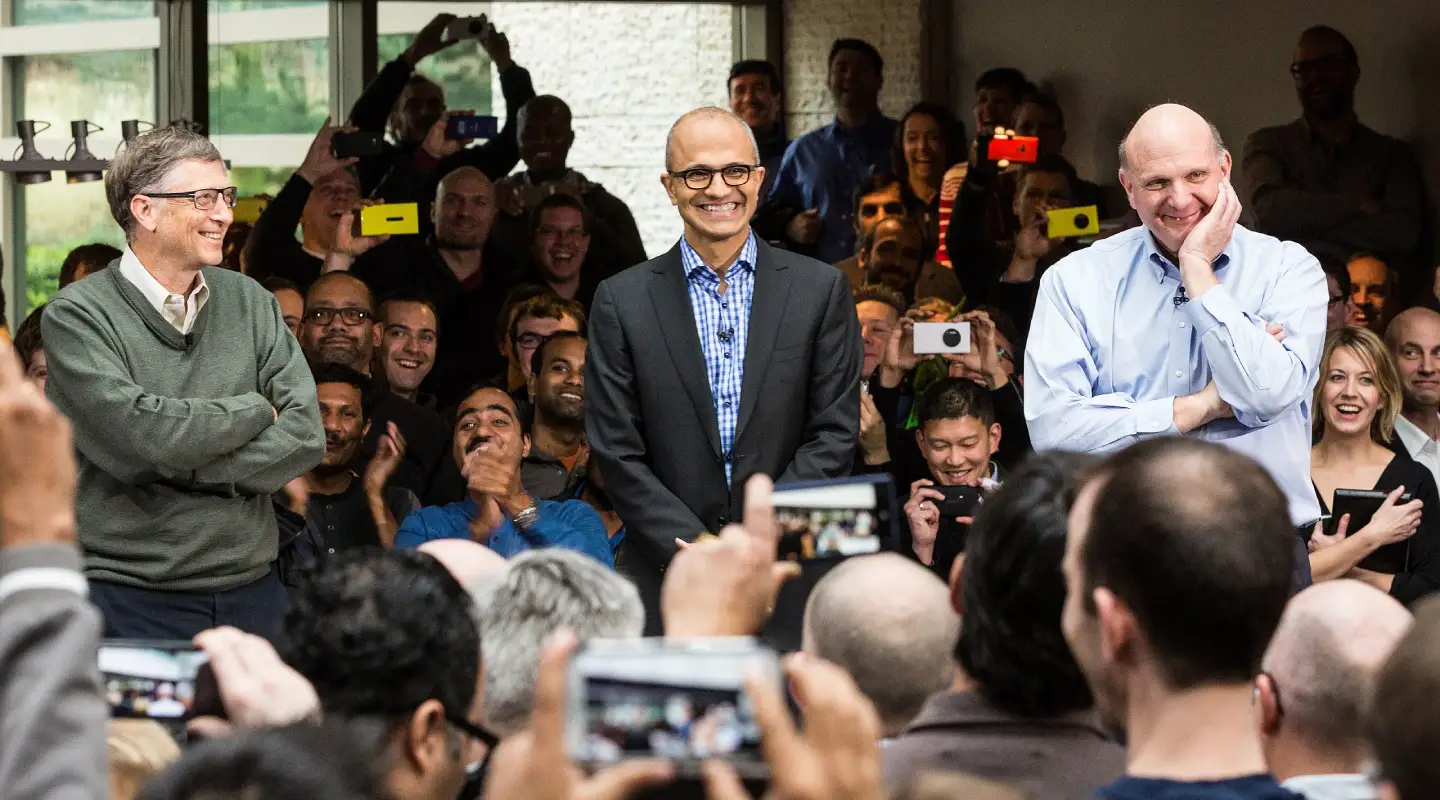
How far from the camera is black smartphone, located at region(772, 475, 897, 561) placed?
2.31 m

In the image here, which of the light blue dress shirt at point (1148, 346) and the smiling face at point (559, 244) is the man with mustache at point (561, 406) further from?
the light blue dress shirt at point (1148, 346)

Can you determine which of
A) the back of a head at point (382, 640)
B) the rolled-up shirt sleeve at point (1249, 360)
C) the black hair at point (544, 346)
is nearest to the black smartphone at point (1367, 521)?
the rolled-up shirt sleeve at point (1249, 360)

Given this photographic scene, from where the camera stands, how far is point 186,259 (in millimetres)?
3484

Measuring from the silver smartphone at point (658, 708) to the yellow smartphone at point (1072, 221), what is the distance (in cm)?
413

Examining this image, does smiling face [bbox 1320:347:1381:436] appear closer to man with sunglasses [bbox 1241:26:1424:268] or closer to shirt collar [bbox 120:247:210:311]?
man with sunglasses [bbox 1241:26:1424:268]

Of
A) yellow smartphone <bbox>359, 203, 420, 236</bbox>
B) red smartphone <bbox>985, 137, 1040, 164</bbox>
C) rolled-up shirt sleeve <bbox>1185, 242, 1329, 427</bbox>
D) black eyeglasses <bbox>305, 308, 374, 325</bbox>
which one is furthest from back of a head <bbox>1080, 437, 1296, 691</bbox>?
red smartphone <bbox>985, 137, 1040, 164</bbox>

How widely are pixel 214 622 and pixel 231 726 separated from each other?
1.67 m

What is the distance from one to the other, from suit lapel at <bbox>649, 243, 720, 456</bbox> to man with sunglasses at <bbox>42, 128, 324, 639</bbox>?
680 mm

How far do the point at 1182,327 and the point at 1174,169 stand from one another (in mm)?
278

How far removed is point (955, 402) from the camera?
4719mm

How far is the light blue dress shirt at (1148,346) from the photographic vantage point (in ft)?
10.5

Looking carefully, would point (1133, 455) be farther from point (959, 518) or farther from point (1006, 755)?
point (959, 518)

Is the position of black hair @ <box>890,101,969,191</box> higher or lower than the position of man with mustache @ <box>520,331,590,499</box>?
higher

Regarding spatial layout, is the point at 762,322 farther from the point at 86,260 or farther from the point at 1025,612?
the point at 86,260
